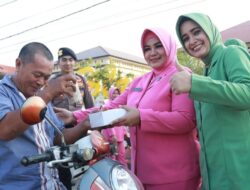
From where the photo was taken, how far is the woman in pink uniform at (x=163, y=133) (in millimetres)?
2195

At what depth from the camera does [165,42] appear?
2.41 m

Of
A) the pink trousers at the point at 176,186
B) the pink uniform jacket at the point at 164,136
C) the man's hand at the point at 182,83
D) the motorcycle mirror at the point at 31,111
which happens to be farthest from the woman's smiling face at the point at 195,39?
the motorcycle mirror at the point at 31,111

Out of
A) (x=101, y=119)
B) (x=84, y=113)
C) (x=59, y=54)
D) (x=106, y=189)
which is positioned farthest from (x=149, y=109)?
(x=59, y=54)

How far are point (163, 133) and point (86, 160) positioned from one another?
73cm

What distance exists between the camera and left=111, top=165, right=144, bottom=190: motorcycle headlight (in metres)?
1.63

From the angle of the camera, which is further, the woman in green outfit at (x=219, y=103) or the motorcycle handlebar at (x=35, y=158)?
the woman in green outfit at (x=219, y=103)

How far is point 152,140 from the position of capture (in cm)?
233

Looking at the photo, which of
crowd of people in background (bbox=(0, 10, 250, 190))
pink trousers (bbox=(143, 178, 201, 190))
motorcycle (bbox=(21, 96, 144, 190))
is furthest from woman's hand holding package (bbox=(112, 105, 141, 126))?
pink trousers (bbox=(143, 178, 201, 190))

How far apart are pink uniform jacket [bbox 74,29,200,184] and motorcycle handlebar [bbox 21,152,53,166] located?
0.68 meters

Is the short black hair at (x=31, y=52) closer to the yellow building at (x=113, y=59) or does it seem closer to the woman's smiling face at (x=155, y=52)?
the woman's smiling face at (x=155, y=52)

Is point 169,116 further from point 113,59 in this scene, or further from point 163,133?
point 113,59

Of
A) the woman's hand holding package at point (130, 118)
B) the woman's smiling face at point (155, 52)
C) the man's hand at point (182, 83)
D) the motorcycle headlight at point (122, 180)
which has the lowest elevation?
the motorcycle headlight at point (122, 180)

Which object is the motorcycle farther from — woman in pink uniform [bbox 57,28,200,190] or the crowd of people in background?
A: woman in pink uniform [bbox 57,28,200,190]

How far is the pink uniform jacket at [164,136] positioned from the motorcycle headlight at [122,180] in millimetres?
490
